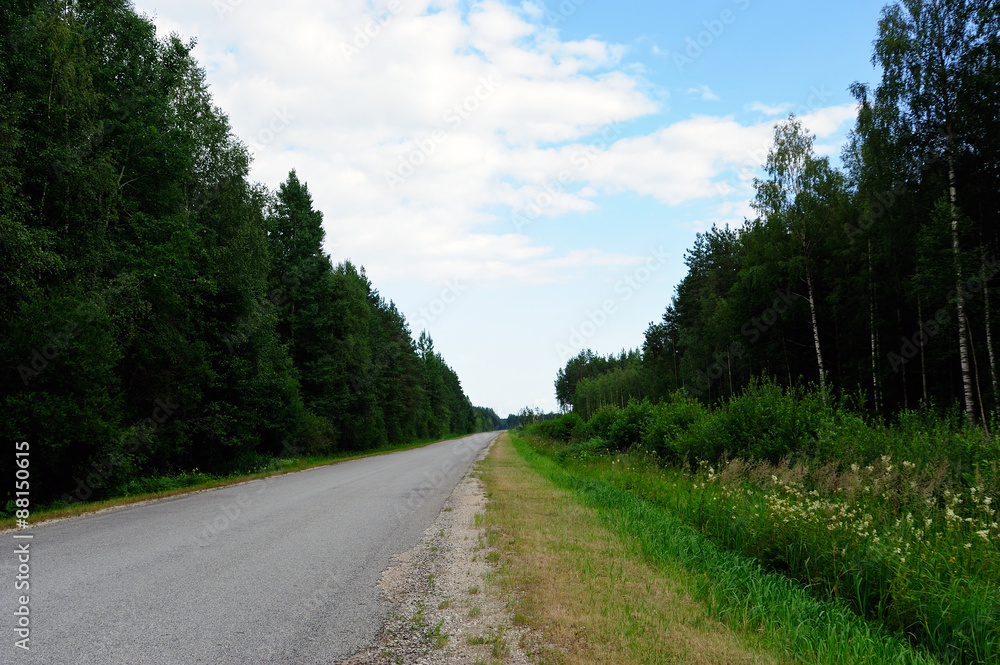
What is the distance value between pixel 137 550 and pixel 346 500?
4972 mm

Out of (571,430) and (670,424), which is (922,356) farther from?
(571,430)

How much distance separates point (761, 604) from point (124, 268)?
54.0 feet

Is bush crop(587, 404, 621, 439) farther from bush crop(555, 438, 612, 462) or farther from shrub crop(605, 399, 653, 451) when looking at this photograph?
shrub crop(605, 399, 653, 451)

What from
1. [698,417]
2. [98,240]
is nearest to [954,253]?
[698,417]

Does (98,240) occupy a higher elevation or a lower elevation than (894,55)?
lower

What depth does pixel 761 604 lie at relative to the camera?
4641 millimetres

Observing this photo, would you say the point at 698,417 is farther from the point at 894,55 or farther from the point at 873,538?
the point at 894,55

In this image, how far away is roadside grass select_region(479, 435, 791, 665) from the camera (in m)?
3.63

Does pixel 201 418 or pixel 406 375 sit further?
pixel 406 375

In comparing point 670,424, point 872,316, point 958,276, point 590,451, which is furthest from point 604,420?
point 958,276

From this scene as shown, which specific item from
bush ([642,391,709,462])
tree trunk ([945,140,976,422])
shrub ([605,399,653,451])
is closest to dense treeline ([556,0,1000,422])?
tree trunk ([945,140,976,422])

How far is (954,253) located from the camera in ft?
56.3

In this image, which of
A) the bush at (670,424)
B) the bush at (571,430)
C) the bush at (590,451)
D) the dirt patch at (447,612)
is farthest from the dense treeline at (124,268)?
the bush at (571,430)

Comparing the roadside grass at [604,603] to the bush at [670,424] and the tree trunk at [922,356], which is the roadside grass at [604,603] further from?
the tree trunk at [922,356]
